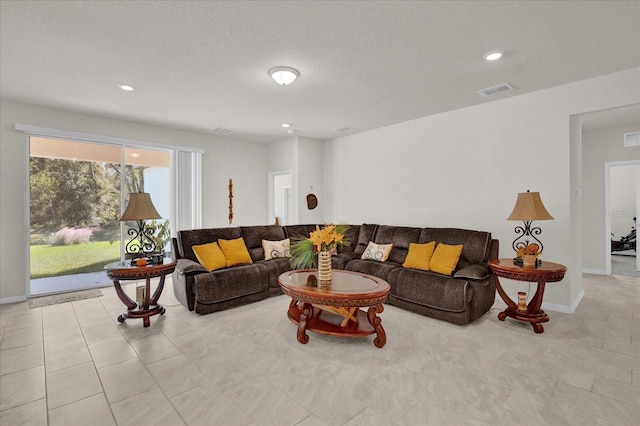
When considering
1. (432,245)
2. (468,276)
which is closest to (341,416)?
(468,276)

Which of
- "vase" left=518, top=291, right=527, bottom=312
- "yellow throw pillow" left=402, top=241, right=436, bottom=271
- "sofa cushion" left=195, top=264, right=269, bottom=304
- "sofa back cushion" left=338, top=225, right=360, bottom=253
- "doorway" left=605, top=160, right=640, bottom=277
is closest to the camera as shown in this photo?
"vase" left=518, top=291, right=527, bottom=312

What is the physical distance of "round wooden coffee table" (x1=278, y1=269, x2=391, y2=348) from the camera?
2.73 meters

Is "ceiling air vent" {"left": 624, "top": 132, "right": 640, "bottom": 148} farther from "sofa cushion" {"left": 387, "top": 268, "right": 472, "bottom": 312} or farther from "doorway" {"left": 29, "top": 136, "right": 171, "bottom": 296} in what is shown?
"doorway" {"left": 29, "top": 136, "right": 171, "bottom": 296}

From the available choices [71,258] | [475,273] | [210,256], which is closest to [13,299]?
[71,258]

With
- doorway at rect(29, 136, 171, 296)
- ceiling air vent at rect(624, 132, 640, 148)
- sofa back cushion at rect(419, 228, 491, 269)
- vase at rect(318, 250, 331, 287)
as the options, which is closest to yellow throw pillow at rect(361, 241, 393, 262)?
sofa back cushion at rect(419, 228, 491, 269)

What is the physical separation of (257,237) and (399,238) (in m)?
2.28

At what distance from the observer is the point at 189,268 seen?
3.67 metres

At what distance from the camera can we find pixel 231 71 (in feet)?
10.7

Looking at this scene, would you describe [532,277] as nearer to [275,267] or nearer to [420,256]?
[420,256]

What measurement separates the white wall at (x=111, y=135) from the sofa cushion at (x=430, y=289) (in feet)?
13.0

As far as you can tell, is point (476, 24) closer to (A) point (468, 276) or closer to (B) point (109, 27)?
(A) point (468, 276)

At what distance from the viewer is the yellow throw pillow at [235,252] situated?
430cm

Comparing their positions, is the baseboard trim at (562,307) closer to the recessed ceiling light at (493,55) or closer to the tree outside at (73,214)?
the recessed ceiling light at (493,55)

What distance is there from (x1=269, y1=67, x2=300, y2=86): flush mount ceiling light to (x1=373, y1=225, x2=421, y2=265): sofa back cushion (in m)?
2.72
